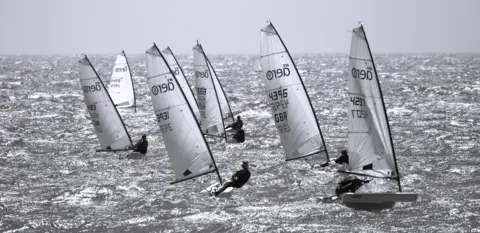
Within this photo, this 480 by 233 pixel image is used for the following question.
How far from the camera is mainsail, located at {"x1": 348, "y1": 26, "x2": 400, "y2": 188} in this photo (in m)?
20.7

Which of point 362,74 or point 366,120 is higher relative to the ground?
point 362,74

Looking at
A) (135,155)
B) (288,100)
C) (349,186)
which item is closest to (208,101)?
(135,155)

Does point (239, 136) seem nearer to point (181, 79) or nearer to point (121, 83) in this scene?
point (181, 79)

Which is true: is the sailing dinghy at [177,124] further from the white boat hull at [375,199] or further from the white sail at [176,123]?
the white boat hull at [375,199]

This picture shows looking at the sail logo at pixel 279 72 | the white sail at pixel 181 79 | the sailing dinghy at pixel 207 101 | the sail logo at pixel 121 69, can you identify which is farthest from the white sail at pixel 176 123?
the sail logo at pixel 121 69

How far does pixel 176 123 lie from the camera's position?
74.8ft

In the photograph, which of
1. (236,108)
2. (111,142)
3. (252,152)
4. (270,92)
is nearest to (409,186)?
(270,92)

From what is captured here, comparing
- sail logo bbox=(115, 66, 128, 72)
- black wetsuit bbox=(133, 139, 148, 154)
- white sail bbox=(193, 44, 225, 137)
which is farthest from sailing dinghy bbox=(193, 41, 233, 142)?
sail logo bbox=(115, 66, 128, 72)

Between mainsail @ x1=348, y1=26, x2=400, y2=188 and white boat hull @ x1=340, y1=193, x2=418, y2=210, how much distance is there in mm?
904

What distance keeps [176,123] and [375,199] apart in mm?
7179

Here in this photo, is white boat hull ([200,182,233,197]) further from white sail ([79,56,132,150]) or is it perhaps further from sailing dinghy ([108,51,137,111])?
sailing dinghy ([108,51,137,111])

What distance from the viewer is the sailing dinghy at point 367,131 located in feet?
67.4

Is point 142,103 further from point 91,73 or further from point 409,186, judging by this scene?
point 409,186

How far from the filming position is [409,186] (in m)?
23.4
